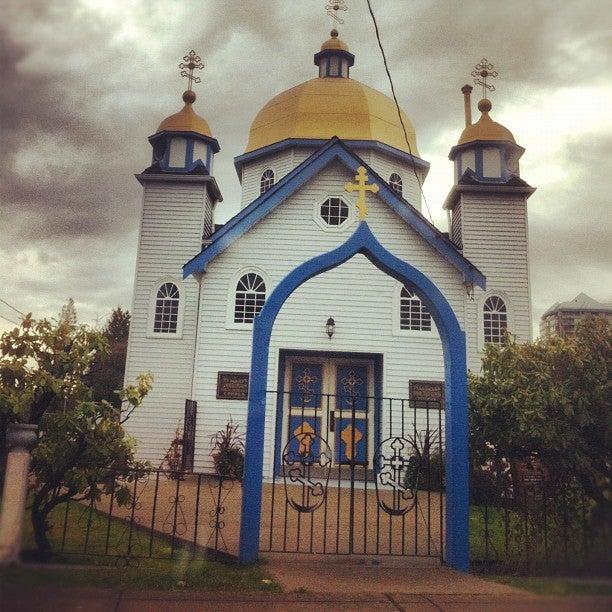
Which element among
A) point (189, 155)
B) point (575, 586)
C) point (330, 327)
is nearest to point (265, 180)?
point (189, 155)

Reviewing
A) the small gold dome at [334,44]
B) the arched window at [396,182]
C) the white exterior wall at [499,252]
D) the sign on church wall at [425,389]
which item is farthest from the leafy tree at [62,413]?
the small gold dome at [334,44]

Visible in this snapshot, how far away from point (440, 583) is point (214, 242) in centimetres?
1013

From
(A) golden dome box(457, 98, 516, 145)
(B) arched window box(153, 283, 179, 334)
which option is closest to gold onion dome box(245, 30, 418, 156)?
(A) golden dome box(457, 98, 516, 145)

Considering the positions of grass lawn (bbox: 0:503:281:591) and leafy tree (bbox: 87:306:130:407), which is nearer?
grass lawn (bbox: 0:503:281:591)

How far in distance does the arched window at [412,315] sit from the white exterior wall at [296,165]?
4724mm

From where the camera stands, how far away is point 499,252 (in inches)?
619

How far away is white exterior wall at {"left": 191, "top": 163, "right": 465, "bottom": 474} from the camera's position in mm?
13430

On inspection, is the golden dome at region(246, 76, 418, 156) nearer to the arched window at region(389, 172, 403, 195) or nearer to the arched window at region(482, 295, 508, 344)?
the arched window at region(389, 172, 403, 195)

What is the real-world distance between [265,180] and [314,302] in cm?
586

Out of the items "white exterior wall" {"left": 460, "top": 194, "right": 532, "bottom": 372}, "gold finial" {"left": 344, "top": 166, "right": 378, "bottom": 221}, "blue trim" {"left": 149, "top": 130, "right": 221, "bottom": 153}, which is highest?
"blue trim" {"left": 149, "top": 130, "right": 221, "bottom": 153}

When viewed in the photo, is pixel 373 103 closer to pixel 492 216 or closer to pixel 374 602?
pixel 492 216

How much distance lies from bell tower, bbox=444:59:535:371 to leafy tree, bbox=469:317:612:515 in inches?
316

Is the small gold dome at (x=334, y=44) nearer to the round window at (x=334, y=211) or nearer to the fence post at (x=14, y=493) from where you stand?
the round window at (x=334, y=211)

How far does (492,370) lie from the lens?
6824 millimetres
